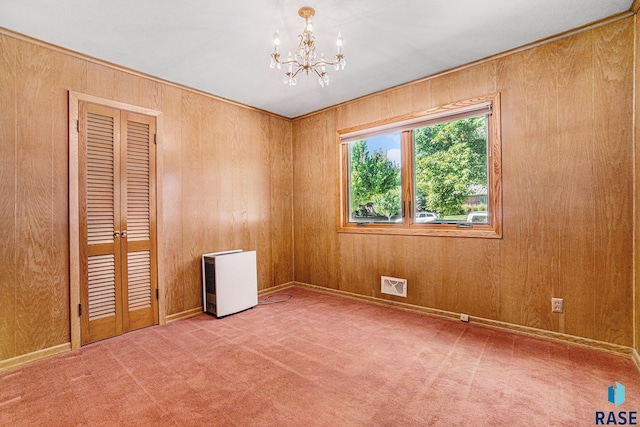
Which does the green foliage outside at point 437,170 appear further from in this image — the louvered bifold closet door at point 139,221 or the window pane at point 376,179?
the louvered bifold closet door at point 139,221

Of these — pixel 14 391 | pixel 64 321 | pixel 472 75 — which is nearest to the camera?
pixel 14 391

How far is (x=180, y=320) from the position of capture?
10.6 ft

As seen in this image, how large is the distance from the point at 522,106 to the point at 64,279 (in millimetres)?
4263

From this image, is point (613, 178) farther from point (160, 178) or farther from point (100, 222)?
point (100, 222)

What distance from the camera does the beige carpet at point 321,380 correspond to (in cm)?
170

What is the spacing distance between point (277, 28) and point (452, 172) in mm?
2172

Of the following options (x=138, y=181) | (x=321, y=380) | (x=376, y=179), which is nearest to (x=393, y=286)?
(x=376, y=179)

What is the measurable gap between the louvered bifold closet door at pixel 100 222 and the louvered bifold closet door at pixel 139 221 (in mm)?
70

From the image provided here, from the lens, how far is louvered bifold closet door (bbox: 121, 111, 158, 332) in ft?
9.54

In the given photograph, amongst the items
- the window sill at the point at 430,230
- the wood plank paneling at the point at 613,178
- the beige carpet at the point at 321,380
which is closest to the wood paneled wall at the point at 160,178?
the beige carpet at the point at 321,380

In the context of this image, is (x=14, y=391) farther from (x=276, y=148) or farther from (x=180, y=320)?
(x=276, y=148)

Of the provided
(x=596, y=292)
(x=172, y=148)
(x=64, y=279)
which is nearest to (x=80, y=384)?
(x=64, y=279)

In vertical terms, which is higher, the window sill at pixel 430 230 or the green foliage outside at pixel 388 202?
the green foliage outside at pixel 388 202

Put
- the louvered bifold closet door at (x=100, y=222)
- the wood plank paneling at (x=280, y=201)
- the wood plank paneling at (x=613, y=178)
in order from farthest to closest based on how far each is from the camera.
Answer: the wood plank paneling at (x=280, y=201), the louvered bifold closet door at (x=100, y=222), the wood plank paneling at (x=613, y=178)
